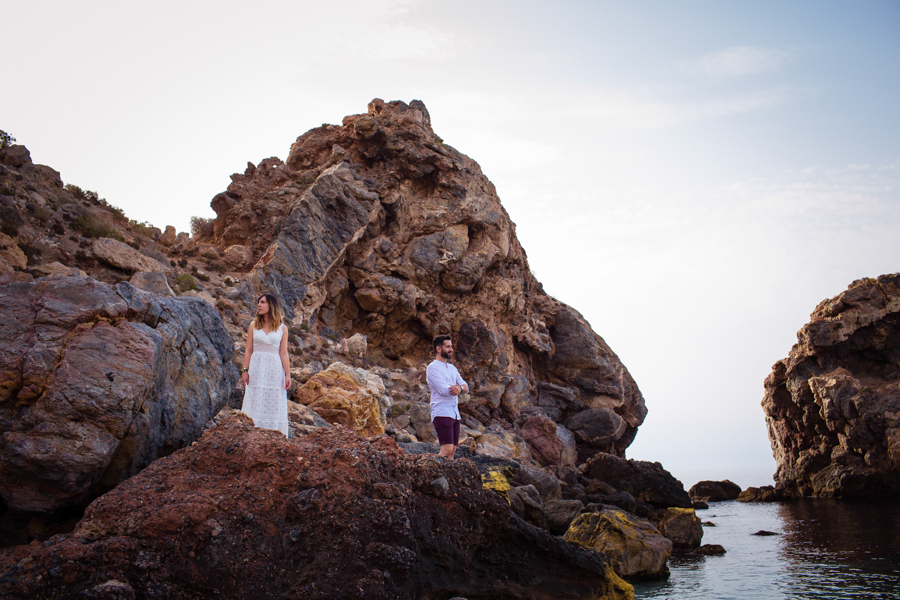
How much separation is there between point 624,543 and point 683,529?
616 centimetres

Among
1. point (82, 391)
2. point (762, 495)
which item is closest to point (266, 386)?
point (82, 391)

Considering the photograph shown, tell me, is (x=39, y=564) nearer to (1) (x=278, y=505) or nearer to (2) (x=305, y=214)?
(1) (x=278, y=505)

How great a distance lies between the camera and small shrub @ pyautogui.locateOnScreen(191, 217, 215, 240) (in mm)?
30219

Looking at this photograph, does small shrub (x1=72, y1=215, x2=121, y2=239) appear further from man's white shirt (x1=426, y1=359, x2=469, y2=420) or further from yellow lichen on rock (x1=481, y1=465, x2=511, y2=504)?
yellow lichen on rock (x1=481, y1=465, x2=511, y2=504)

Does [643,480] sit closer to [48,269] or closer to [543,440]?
[543,440]

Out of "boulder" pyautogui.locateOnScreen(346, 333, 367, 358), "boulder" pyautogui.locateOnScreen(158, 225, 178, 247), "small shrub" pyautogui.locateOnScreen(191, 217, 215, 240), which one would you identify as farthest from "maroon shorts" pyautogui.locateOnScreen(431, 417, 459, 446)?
"small shrub" pyautogui.locateOnScreen(191, 217, 215, 240)

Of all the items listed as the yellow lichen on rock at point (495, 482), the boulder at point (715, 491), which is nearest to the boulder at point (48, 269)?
the yellow lichen on rock at point (495, 482)

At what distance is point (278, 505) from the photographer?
18.2 feet

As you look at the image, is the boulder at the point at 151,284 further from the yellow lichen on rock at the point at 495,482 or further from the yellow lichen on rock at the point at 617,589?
the yellow lichen on rock at the point at 617,589

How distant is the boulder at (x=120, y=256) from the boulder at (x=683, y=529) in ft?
63.3

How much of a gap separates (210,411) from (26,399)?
2.55 metres

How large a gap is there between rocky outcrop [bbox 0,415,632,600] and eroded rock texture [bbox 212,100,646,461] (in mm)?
18490

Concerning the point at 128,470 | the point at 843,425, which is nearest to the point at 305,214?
the point at 128,470

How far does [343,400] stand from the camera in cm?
1218
